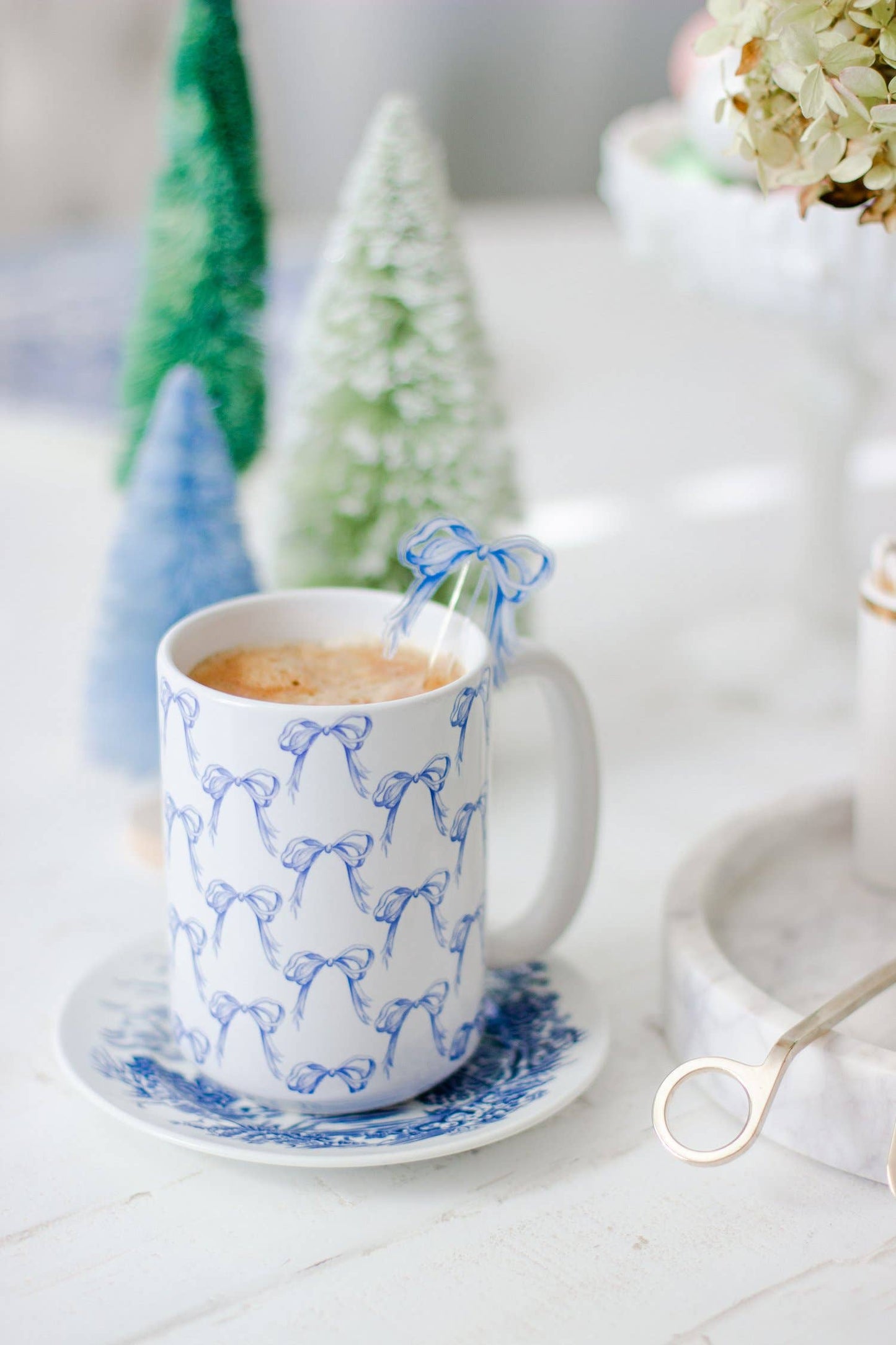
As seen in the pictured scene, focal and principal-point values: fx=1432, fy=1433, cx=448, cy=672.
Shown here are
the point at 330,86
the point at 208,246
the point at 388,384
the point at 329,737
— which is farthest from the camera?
the point at 330,86

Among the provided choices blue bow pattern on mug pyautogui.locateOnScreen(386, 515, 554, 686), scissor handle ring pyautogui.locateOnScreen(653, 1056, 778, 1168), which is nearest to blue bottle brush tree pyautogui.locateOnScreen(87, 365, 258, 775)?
blue bow pattern on mug pyautogui.locateOnScreen(386, 515, 554, 686)

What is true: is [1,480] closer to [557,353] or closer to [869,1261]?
[557,353]

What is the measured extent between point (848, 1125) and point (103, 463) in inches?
30.4

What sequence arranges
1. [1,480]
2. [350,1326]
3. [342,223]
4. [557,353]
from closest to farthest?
[350,1326] < [342,223] < [1,480] < [557,353]

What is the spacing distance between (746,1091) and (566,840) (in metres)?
0.11

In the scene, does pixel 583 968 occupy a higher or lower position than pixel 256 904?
lower

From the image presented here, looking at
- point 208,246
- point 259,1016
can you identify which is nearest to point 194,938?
point 259,1016

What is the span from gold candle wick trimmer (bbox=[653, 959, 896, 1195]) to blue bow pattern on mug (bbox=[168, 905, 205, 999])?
137 millimetres

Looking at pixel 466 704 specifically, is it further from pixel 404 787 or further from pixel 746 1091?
pixel 746 1091

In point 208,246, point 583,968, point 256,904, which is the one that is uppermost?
point 208,246

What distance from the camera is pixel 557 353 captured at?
49.3 inches

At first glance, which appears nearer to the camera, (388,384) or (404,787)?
(404,787)

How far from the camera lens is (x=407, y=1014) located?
42 cm

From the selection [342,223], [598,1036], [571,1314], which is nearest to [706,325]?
[342,223]
